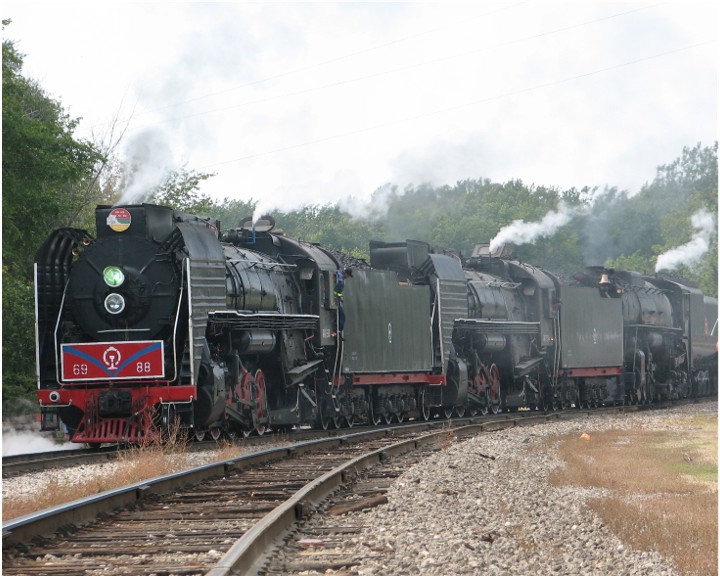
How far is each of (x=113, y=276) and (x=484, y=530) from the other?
30.3ft

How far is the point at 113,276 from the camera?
16031mm

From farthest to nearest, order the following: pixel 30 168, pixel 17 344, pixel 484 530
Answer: pixel 17 344 → pixel 30 168 → pixel 484 530

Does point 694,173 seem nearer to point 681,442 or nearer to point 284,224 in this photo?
point 284,224

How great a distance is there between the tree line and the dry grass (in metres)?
9.65

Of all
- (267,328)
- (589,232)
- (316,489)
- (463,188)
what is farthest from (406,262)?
(589,232)

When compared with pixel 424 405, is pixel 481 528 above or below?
below

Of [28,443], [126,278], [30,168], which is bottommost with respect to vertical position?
[28,443]

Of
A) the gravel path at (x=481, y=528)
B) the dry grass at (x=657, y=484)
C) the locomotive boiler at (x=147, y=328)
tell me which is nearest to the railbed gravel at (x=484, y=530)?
the gravel path at (x=481, y=528)

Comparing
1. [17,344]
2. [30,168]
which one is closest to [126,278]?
[30,168]

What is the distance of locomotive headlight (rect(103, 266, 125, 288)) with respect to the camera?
16000 millimetres

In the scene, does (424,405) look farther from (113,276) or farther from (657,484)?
(657,484)

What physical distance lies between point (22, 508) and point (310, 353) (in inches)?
408

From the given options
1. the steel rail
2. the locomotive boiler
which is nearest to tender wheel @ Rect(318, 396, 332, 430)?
the locomotive boiler

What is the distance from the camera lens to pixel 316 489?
9.91m
